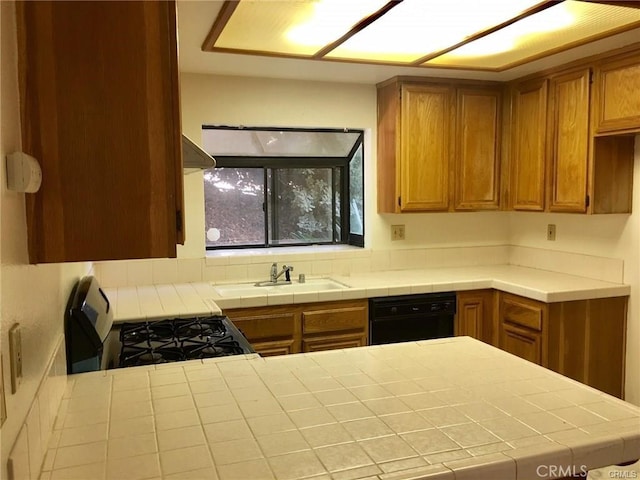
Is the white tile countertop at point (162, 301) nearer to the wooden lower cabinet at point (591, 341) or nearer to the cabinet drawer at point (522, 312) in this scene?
the cabinet drawer at point (522, 312)

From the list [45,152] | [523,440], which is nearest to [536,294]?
[523,440]

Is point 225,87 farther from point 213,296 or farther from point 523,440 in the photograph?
point 523,440

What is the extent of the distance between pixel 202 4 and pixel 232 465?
5.80 ft

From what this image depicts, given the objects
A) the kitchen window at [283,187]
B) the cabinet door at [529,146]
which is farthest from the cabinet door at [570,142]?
the kitchen window at [283,187]

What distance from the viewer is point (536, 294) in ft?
10.2

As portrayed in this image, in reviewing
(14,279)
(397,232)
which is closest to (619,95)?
(397,232)

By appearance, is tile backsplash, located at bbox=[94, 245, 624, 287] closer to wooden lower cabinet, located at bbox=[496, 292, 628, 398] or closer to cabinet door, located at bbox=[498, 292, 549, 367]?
wooden lower cabinet, located at bbox=[496, 292, 628, 398]

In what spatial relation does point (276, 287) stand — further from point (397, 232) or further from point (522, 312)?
point (522, 312)

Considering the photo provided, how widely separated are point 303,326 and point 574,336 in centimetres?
159

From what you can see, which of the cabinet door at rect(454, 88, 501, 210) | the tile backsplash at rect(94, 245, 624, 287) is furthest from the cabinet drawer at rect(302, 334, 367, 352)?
the cabinet door at rect(454, 88, 501, 210)

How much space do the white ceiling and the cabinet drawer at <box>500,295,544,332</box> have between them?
144cm

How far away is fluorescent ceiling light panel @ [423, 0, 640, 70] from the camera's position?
2271mm

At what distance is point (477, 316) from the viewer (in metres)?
3.48

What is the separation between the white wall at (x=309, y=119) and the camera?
345cm
